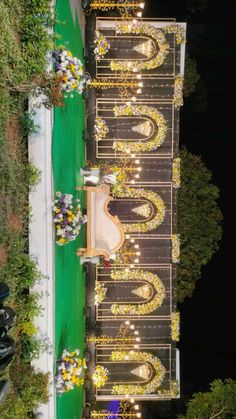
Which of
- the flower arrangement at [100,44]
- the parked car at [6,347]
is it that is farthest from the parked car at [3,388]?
the flower arrangement at [100,44]

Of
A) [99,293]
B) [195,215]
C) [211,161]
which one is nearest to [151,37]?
[211,161]

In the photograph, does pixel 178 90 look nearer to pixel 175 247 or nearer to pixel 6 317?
pixel 175 247

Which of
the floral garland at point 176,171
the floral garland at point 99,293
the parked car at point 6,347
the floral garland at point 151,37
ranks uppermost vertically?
the floral garland at point 151,37

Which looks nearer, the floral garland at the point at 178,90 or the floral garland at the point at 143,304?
the floral garland at the point at 178,90

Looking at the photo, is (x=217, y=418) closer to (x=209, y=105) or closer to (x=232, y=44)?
(x=209, y=105)

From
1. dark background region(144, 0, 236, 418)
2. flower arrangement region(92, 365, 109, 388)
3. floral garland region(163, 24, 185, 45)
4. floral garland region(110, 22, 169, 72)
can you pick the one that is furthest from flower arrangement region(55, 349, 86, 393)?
floral garland region(163, 24, 185, 45)

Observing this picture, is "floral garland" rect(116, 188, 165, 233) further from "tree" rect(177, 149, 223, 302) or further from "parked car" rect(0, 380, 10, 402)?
"parked car" rect(0, 380, 10, 402)

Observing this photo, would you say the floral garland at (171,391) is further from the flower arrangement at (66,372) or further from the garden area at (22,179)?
the garden area at (22,179)
